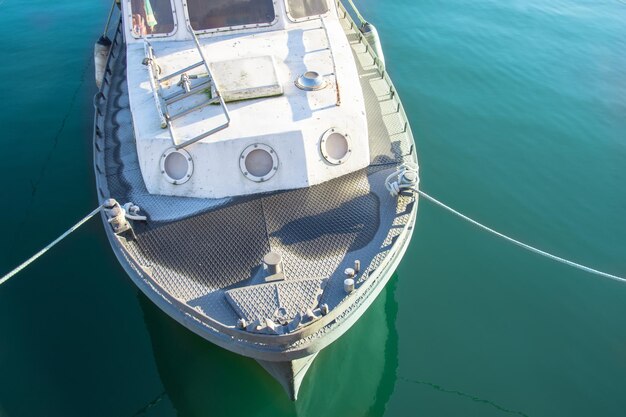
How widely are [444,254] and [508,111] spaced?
5.45m

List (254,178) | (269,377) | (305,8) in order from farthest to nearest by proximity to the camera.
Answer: (305,8), (254,178), (269,377)

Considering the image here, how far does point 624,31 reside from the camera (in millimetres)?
15953

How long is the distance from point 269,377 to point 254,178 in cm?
287

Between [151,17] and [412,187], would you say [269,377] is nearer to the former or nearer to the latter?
[412,187]

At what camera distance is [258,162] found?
23.3 feet

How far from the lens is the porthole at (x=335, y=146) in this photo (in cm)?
720

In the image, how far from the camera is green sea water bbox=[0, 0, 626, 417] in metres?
7.21

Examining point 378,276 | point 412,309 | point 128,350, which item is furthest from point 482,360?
point 128,350

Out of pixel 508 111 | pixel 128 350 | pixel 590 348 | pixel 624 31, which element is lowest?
pixel 590 348

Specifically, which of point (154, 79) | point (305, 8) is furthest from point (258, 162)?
point (305, 8)

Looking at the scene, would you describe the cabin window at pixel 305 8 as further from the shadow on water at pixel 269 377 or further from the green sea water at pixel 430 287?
the shadow on water at pixel 269 377

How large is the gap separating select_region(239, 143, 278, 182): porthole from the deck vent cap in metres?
1.27

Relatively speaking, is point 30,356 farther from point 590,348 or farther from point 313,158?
point 590,348


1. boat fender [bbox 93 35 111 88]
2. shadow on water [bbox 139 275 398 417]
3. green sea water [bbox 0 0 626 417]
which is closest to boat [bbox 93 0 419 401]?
shadow on water [bbox 139 275 398 417]
